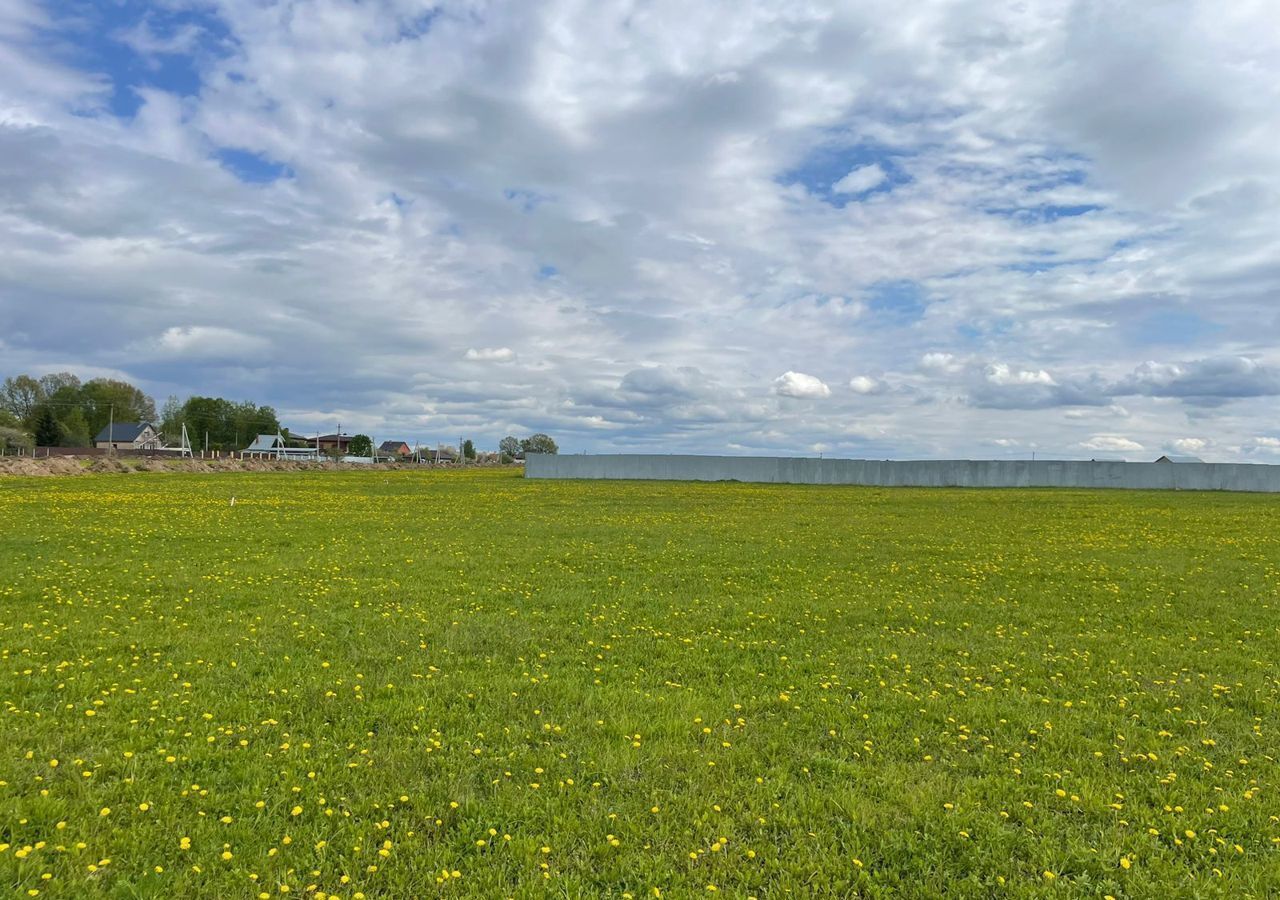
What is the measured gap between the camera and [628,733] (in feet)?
21.4

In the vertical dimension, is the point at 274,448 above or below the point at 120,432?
below

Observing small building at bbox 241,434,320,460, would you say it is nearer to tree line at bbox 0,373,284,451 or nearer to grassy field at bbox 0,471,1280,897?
tree line at bbox 0,373,284,451

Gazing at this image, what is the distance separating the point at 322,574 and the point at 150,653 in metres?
5.78

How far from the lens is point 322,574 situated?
1438cm

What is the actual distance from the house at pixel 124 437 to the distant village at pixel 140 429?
0.15 meters

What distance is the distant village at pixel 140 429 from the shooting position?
379 feet

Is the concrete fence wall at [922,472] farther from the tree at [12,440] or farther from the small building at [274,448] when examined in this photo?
the small building at [274,448]

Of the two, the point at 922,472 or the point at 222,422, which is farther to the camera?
the point at 222,422

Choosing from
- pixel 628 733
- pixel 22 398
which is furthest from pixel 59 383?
pixel 628 733

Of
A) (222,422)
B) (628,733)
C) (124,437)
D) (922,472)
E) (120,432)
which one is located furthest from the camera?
(222,422)

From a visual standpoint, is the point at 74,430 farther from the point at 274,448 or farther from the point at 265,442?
the point at 265,442

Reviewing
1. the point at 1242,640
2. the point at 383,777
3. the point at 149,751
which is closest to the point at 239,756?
the point at 149,751

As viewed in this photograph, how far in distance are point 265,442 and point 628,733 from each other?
171212 millimetres

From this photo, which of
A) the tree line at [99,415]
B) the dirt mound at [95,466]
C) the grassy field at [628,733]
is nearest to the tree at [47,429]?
the tree line at [99,415]
